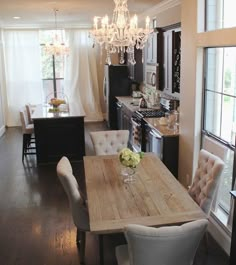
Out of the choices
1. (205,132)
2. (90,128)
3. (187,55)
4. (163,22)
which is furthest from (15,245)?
(90,128)

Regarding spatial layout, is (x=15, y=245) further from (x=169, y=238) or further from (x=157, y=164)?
(x=169, y=238)

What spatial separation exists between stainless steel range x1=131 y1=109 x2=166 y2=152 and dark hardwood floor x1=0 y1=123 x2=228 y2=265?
3.65 feet

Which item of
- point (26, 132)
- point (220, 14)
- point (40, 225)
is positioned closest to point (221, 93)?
point (220, 14)

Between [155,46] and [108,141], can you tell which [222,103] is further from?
[155,46]

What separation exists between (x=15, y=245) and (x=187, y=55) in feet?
9.69

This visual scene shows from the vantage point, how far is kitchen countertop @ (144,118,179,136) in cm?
465

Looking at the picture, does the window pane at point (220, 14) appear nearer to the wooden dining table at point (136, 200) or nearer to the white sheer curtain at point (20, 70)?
the wooden dining table at point (136, 200)

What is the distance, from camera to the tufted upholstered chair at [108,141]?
14.3ft

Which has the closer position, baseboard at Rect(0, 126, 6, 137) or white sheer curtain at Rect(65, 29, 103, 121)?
baseboard at Rect(0, 126, 6, 137)

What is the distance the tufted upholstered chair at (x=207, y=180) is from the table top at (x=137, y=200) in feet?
0.68

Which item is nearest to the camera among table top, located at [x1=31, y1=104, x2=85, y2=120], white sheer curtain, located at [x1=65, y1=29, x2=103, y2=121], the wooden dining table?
the wooden dining table

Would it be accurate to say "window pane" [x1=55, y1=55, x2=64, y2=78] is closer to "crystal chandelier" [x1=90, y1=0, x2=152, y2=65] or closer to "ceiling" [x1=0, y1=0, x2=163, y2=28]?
"ceiling" [x1=0, y1=0, x2=163, y2=28]

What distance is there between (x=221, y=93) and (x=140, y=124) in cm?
230

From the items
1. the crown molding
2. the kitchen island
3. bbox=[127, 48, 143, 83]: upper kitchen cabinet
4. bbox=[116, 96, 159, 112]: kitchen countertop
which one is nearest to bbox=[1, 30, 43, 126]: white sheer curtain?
bbox=[116, 96, 159, 112]: kitchen countertop
